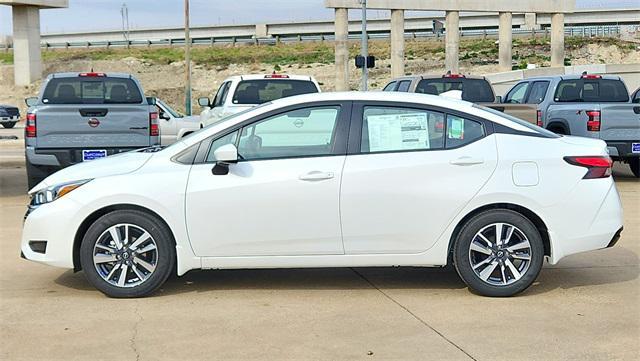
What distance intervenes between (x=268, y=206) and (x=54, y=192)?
1722 mm

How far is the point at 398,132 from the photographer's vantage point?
22.5 feet

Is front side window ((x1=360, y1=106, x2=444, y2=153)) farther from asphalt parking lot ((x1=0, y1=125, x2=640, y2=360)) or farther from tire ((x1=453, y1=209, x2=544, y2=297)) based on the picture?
asphalt parking lot ((x1=0, y1=125, x2=640, y2=360))

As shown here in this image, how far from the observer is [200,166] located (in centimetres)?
670

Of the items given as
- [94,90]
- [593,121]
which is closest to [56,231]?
[94,90]

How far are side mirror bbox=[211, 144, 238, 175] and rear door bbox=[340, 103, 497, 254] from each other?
87 cm

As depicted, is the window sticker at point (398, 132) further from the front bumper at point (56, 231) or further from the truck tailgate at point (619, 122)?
the truck tailgate at point (619, 122)

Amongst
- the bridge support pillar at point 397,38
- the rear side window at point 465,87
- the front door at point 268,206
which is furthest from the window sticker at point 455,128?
the bridge support pillar at point 397,38

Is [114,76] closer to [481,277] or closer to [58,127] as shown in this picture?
[58,127]

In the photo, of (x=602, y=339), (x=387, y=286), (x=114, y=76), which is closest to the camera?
(x=602, y=339)

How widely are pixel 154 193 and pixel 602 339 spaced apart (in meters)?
3.45

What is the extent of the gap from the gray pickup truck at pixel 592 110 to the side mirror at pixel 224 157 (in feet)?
31.0

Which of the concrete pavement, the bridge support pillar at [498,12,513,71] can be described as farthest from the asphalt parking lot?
the bridge support pillar at [498,12,513,71]

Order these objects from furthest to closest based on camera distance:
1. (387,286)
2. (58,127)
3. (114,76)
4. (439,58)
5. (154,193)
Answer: (439,58), (114,76), (58,127), (387,286), (154,193)

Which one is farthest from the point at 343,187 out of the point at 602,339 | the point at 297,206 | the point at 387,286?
the point at 602,339
